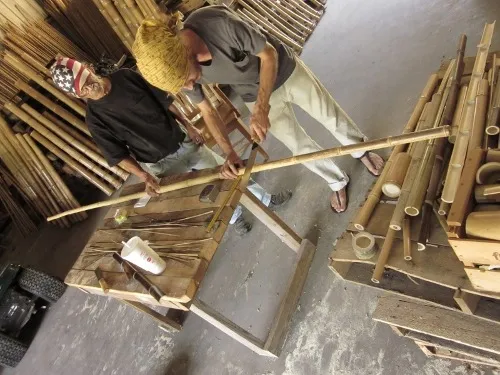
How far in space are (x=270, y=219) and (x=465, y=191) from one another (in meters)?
1.79

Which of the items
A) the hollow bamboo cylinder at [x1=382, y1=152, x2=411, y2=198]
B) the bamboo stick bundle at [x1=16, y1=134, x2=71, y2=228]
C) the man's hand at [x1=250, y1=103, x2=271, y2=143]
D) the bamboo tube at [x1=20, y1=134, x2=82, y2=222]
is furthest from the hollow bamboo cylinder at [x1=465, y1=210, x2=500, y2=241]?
the bamboo stick bundle at [x1=16, y1=134, x2=71, y2=228]

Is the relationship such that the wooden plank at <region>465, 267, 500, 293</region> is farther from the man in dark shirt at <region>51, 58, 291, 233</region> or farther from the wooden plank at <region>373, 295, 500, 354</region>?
the man in dark shirt at <region>51, 58, 291, 233</region>

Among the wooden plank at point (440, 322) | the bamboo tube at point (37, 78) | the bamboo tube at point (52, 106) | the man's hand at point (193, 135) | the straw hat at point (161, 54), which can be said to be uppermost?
the bamboo tube at point (37, 78)

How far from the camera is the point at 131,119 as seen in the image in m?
3.29

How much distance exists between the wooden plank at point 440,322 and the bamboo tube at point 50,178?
15.5 ft

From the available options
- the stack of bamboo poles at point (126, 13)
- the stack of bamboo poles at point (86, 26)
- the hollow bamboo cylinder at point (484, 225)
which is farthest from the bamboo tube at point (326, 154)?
A: the stack of bamboo poles at point (86, 26)

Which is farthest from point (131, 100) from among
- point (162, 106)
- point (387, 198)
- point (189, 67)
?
point (387, 198)

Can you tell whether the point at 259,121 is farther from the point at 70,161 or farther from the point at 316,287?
the point at 70,161

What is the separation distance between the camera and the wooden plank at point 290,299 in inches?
129

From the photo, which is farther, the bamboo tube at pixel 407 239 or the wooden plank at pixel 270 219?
the wooden plank at pixel 270 219

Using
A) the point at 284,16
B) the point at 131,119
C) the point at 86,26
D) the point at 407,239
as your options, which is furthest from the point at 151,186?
the point at 284,16

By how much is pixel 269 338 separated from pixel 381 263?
1.54 meters

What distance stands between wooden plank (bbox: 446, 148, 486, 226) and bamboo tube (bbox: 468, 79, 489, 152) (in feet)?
0.49

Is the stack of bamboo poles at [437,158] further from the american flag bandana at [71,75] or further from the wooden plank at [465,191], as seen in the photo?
the american flag bandana at [71,75]
